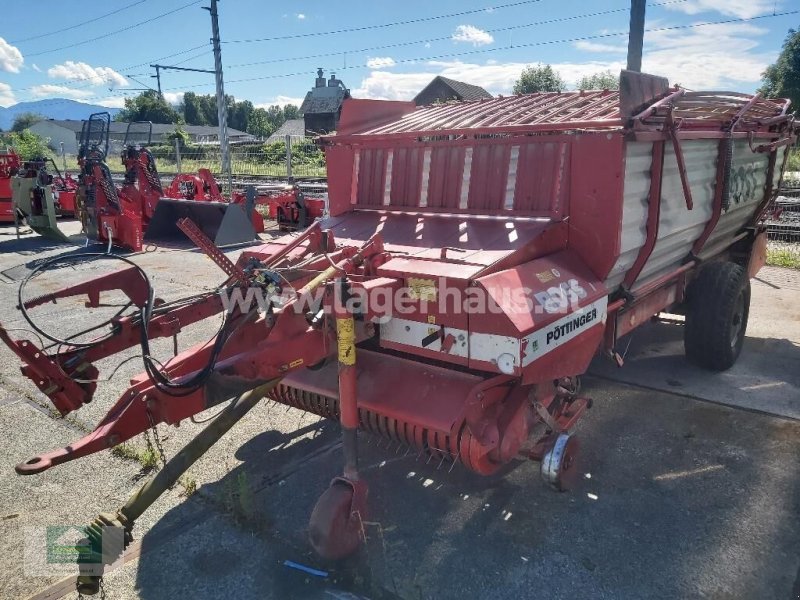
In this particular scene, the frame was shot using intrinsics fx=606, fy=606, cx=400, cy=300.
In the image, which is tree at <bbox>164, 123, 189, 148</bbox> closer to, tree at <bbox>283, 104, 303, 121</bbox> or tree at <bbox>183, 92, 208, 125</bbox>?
tree at <bbox>183, 92, 208, 125</bbox>

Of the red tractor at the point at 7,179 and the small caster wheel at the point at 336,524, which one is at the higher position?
the red tractor at the point at 7,179

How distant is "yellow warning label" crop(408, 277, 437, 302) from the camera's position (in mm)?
2775

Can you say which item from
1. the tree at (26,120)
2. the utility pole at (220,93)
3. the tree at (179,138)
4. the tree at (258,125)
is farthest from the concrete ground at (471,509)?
the tree at (26,120)

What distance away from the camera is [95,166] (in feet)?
34.4

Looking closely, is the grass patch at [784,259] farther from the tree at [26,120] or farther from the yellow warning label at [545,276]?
the tree at [26,120]

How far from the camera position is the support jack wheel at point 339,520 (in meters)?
2.57

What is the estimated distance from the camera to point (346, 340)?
2.56 m

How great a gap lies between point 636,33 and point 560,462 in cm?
826

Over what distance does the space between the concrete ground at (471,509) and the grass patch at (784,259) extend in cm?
451

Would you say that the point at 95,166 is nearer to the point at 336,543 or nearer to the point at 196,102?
the point at 336,543

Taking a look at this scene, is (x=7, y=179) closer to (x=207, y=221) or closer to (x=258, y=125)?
(x=207, y=221)

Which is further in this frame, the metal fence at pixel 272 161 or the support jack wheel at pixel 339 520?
the metal fence at pixel 272 161

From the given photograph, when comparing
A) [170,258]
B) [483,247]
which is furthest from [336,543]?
[170,258]

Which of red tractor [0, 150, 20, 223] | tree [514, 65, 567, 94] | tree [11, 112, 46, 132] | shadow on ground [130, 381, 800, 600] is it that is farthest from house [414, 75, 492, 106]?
tree [11, 112, 46, 132]
